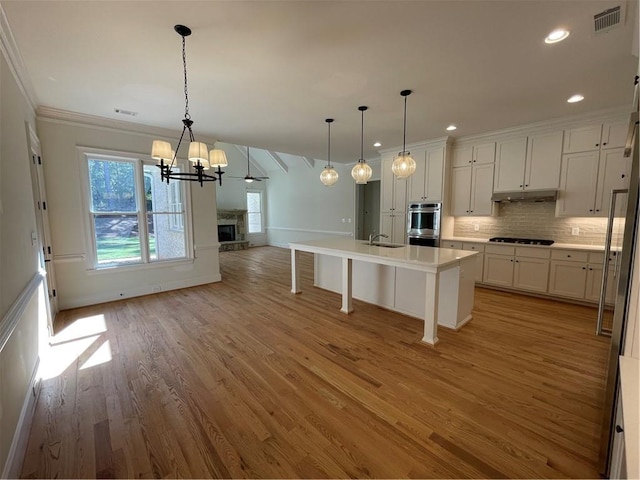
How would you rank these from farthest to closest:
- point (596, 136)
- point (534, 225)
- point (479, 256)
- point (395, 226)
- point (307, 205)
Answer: point (307, 205), point (395, 226), point (479, 256), point (534, 225), point (596, 136)

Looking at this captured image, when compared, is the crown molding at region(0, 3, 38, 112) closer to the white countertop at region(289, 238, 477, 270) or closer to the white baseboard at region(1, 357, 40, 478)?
the white baseboard at region(1, 357, 40, 478)

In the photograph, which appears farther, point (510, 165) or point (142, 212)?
point (510, 165)

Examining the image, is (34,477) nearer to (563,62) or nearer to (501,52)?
(501,52)

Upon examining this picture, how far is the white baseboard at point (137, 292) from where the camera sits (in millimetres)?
4033

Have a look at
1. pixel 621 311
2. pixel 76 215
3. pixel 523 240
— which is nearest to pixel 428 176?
pixel 523 240

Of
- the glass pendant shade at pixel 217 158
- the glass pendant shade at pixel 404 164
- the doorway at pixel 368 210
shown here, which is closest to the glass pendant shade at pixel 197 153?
the glass pendant shade at pixel 217 158

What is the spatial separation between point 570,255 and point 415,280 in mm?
2460

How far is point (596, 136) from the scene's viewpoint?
3891 mm

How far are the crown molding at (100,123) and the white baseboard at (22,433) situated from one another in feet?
10.8

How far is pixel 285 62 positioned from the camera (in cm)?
253

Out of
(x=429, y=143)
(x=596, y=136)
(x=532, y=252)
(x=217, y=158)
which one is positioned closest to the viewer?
(x=217, y=158)

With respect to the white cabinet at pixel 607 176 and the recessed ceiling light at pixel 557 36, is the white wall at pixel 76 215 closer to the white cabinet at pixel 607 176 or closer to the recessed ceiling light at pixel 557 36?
the recessed ceiling light at pixel 557 36

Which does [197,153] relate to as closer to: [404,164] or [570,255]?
[404,164]

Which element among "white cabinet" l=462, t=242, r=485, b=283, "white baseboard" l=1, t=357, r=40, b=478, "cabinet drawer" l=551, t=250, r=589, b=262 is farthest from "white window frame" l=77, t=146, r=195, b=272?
"cabinet drawer" l=551, t=250, r=589, b=262
